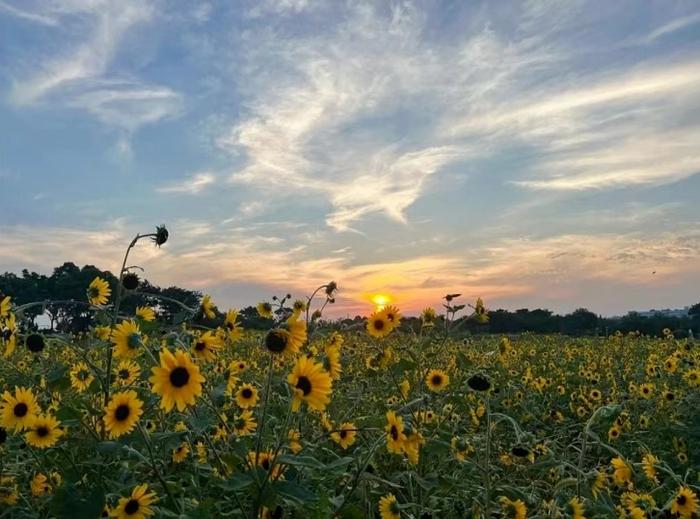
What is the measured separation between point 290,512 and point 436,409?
210cm

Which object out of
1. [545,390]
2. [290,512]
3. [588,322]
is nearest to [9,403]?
[290,512]

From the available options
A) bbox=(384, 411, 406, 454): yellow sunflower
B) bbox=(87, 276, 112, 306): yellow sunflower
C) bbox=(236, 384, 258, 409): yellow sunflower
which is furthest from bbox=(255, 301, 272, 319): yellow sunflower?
bbox=(384, 411, 406, 454): yellow sunflower

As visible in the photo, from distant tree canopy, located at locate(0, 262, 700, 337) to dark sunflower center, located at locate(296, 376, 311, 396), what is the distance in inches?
31.6

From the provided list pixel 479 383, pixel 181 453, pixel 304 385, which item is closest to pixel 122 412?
pixel 304 385

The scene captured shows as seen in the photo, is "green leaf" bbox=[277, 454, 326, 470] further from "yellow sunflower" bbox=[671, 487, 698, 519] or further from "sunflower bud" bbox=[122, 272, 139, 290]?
"yellow sunflower" bbox=[671, 487, 698, 519]

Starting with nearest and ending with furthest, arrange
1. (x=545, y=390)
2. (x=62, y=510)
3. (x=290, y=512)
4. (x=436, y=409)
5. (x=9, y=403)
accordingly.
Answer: (x=62, y=510)
(x=290, y=512)
(x=9, y=403)
(x=436, y=409)
(x=545, y=390)

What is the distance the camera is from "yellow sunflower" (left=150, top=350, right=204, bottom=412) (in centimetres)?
216

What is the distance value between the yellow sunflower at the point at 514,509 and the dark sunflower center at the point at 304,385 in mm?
1281

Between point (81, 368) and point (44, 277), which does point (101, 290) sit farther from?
point (44, 277)

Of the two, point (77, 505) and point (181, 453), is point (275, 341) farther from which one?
point (181, 453)

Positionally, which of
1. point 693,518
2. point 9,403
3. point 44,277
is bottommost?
point 693,518

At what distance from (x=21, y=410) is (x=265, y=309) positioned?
4.67ft

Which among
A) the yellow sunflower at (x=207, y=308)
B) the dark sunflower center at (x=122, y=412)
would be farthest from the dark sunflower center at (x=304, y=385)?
the yellow sunflower at (x=207, y=308)

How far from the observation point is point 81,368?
3754 millimetres
